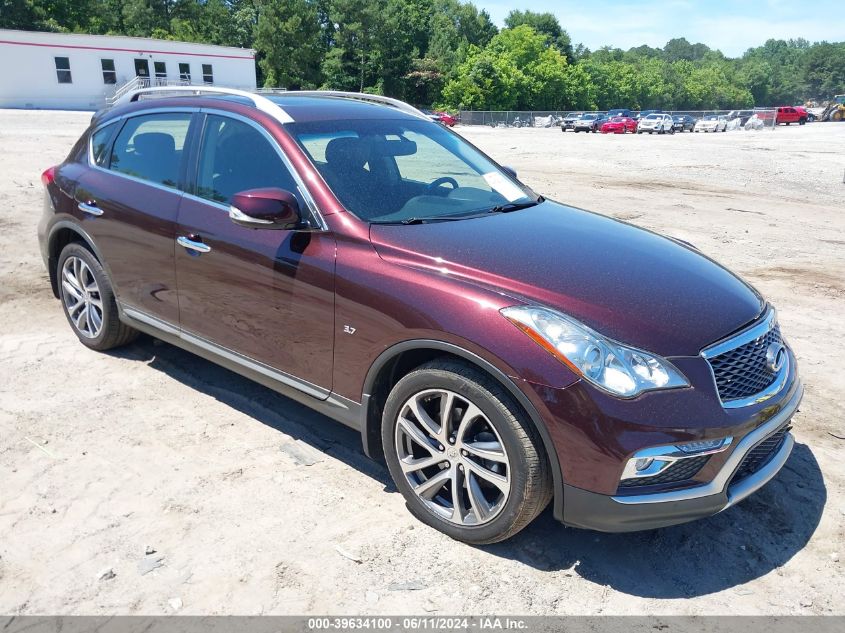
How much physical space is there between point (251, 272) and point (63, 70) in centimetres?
4987

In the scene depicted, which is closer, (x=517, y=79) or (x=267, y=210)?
(x=267, y=210)

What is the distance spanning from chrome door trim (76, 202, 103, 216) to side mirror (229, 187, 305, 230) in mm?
1717

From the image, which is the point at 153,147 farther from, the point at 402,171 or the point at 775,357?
the point at 775,357

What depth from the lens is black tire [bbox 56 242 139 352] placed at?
15.6 ft

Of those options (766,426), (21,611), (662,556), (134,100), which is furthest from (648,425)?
(134,100)

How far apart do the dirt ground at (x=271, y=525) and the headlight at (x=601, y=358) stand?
2.98 feet

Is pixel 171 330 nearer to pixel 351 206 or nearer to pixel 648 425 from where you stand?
pixel 351 206

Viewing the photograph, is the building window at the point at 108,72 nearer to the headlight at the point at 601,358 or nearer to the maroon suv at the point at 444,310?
the maroon suv at the point at 444,310

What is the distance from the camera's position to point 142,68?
158 ft

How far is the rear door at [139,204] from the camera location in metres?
4.17

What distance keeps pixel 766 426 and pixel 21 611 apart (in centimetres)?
307

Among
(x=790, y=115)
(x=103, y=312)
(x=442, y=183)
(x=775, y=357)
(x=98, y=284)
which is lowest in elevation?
(x=790, y=115)

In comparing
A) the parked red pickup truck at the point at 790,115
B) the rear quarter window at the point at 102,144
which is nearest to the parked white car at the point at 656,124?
the parked red pickup truck at the point at 790,115

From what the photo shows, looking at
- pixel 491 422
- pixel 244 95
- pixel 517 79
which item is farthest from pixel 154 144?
pixel 517 79
